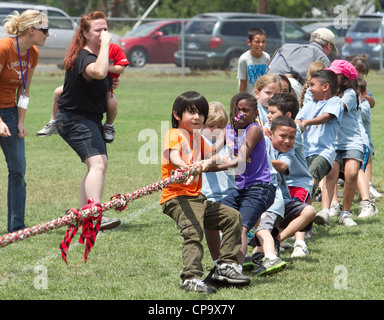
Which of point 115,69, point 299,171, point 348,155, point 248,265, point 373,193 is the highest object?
point 115,69

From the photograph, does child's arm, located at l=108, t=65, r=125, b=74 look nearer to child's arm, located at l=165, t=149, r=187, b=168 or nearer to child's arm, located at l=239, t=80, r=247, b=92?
child's arm, located at l=165, t=149, r=187, b=168

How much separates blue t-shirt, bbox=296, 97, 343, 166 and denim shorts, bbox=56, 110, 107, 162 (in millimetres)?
1993

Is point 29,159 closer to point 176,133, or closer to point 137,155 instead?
point 137,155

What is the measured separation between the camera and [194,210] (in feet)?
17.2

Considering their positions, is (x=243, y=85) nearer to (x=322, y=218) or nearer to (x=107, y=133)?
(x=107, y=133)

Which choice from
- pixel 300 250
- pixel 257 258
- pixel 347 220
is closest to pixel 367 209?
pixel 347 220

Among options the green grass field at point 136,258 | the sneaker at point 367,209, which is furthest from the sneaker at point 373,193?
the sneaker at point 367,209

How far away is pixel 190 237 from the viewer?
5.19 metres

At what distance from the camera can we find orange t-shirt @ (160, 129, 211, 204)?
17.2ft

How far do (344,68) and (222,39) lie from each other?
1691 cm

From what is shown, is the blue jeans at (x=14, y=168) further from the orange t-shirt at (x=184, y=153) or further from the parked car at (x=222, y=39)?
the parked car at (x=222, y=39)

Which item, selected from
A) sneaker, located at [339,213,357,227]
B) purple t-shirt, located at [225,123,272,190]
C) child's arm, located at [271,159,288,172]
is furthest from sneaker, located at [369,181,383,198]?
purple t-shirt, located at [225,123,272,190]

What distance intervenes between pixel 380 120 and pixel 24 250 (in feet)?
35.2

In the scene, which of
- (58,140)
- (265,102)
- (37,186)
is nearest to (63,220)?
(265,102)
